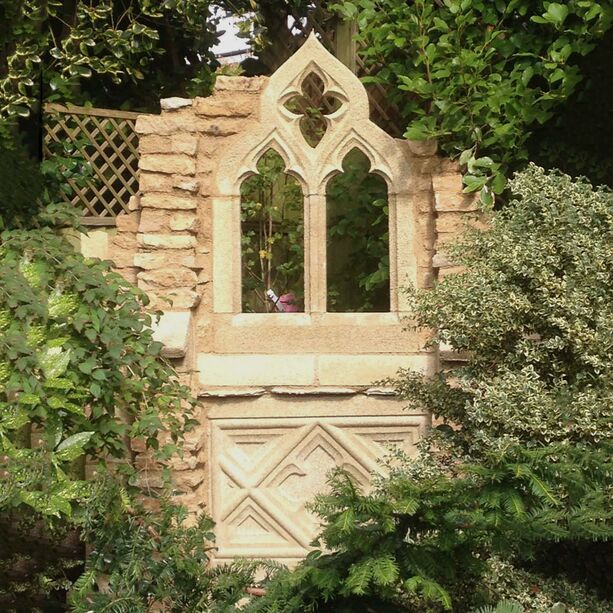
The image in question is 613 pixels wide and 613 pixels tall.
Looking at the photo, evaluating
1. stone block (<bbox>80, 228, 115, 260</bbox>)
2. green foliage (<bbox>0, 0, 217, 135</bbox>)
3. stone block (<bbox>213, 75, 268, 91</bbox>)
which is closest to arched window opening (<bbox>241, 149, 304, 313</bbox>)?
green foliage (<bbox>0, 0, 217, 135</bbox>)

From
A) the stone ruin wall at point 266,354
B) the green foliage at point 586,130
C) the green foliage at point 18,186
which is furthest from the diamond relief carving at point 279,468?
the green foliage at point 586,130

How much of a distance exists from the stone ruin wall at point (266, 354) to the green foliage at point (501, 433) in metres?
0.91

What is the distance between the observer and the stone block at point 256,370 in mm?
5551

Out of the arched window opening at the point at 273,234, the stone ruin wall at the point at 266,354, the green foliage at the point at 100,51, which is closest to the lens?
the stone ruin wall at the point at 266,354

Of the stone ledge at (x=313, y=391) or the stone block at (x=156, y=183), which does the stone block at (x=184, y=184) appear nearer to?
the stone block at (x=156, y=183)

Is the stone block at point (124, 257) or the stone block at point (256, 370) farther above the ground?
the stone block at point (124, 257)

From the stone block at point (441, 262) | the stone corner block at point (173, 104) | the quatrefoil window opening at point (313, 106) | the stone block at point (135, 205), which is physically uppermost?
the quatrefoil window opening at point (313, 106)

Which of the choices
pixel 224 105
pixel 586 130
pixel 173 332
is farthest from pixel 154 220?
pixel 586 130

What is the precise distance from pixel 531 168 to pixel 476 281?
2.00 ft

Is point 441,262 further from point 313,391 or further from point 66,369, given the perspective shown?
point 66,369

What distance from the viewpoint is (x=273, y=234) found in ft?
25.2

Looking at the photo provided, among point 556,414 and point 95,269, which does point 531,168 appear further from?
point 95,269

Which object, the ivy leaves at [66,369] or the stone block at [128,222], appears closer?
the ivy leaves at [66,369]

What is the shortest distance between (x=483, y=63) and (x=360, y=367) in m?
1.80
